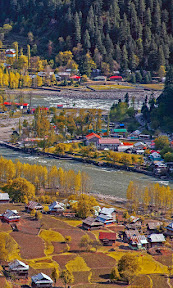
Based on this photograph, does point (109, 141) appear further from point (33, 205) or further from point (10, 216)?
point (10, 216)

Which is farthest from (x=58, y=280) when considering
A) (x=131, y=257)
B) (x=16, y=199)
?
(x=16, y=199)

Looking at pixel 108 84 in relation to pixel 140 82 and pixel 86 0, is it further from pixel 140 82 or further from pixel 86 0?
pixel 86 0

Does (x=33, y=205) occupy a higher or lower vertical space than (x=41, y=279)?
higher

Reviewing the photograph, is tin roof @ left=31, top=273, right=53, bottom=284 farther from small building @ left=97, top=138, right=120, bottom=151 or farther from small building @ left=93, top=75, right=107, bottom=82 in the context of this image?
small building @ left=93, top=75, right=107, bottom=82

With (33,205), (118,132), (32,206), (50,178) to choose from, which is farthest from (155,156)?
(32,206)

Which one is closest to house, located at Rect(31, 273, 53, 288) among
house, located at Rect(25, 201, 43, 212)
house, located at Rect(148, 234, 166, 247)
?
house, located at Rect(148, 234, 166, 247)

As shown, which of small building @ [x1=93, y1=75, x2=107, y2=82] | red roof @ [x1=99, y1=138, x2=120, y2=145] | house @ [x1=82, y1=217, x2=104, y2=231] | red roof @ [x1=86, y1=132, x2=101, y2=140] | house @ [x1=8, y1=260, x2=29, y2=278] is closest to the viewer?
house @ [x1=8, y1=260, x2=29, y2=278]

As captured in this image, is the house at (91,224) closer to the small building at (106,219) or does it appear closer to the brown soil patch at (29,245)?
the small building at (106,219)
